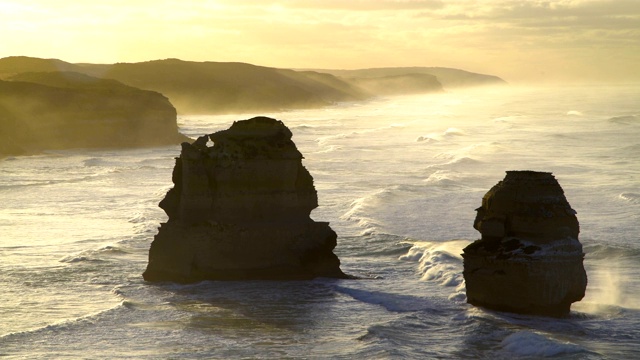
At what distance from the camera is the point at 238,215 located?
2330 centimetres

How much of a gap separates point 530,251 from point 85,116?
71.0m

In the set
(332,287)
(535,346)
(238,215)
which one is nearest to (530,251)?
(535,346)

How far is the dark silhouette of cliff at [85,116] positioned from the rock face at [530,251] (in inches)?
2516

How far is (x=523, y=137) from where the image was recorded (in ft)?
269

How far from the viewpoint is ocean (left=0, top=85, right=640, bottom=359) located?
1800 cm

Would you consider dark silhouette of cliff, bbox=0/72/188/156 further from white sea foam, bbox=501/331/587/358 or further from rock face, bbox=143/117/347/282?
white sea foam, bbox=501/331/587/358

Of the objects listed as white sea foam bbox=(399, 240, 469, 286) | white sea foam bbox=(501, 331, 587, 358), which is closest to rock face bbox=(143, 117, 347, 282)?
white sea foam bbox=(399, 240, 469, 286)

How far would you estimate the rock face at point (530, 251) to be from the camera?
1953 cm

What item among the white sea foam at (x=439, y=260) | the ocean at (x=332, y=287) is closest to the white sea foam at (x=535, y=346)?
the ocean at (x=332, y=287)

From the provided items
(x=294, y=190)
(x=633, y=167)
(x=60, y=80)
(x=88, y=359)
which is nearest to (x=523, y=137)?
(x=633, y=167)

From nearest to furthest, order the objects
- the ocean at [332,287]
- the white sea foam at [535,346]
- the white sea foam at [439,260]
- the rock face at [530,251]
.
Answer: the white sea foam at [535,346]
the ocean at [332,287]
the rock face at [530,251]
the white sea foam at [439,260]

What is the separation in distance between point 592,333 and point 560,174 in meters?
34.2

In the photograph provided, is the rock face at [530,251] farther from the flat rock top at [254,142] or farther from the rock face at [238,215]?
the flat rock top at [254,142]

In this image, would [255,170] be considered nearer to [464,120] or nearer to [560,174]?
[560,174]
